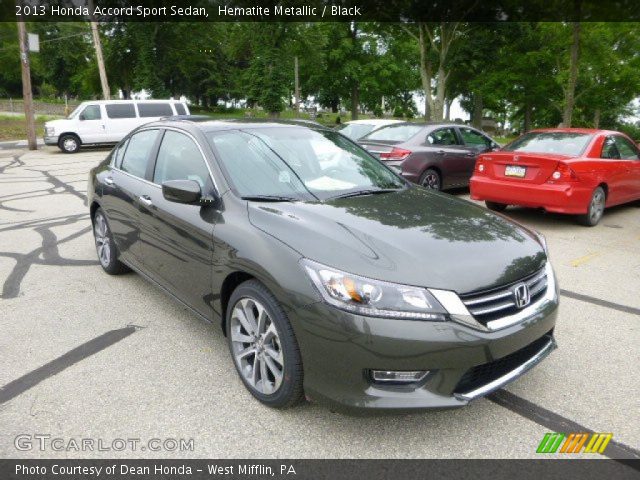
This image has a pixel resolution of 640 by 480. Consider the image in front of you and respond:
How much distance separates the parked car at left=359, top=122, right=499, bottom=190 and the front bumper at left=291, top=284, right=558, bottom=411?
6.43 meters

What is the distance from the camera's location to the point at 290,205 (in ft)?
Answer: 10.2

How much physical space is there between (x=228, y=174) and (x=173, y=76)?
5311 cm

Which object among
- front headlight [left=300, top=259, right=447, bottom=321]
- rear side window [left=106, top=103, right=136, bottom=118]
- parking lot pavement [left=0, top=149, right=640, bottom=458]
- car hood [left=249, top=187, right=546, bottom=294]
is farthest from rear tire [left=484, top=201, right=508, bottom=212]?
rear side window [left=106, top=103, right=136, bottom=118]

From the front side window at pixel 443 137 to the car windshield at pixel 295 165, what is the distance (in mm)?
5576

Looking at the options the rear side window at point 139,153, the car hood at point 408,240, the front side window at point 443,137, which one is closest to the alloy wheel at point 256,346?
the car hood at point 408,240

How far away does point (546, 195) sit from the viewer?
700 centimetres

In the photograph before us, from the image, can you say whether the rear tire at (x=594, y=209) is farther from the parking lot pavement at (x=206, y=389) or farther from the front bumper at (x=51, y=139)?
the front bumper at (x=51, y=139)

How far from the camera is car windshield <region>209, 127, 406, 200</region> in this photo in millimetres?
Answer: 3334

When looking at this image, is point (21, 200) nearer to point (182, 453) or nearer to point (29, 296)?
point (29, 296)

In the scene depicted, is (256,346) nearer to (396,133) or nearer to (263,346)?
(263,346)

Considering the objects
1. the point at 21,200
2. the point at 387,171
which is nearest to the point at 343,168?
the point at 387,171

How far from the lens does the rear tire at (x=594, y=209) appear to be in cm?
733

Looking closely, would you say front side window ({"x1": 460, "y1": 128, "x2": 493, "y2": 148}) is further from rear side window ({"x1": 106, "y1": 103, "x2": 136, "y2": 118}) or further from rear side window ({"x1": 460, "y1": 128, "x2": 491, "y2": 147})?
rear side window ({"x1": 106, "y1": 103, "x2": 136, "y2": 118})

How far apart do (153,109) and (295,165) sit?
20291mm
